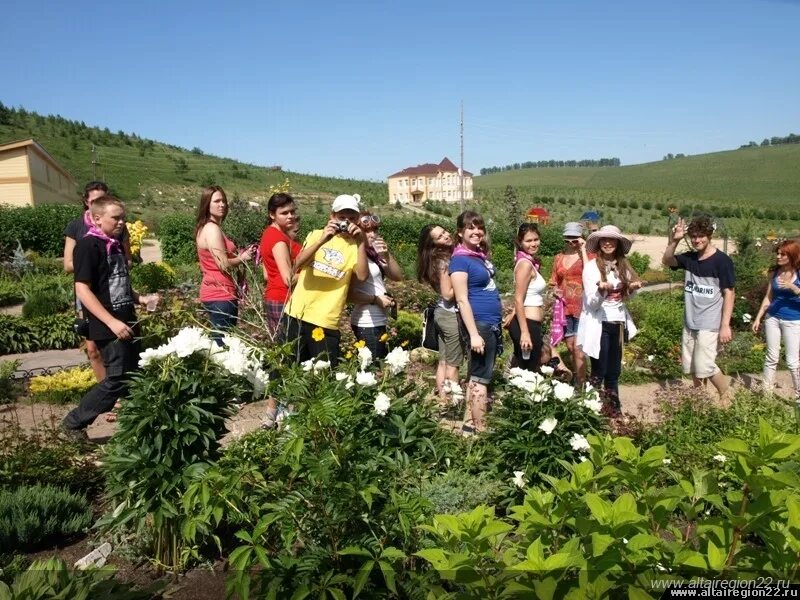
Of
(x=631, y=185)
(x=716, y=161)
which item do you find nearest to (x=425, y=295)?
(x=631, y=185)

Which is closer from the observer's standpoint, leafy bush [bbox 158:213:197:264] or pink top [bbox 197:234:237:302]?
pink top [bbox 197:234:237:302]

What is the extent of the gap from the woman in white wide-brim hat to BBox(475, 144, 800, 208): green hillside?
56.2 m

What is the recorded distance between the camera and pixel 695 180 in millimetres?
77375

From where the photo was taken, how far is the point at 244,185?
6009cm

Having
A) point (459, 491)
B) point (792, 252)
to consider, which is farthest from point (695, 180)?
point (459, 491)

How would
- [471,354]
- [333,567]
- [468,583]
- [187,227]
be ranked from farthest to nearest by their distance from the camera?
[187,227]
[471,354]
[333,567]
[468,583]

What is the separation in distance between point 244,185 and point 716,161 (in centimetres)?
6910

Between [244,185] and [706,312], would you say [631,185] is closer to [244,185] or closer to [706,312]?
[244,185]

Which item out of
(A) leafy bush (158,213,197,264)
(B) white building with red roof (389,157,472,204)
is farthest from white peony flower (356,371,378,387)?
(B) white building with red roof (389,157,472,204)

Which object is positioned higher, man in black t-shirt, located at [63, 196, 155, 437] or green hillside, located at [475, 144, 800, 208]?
green hillside, located at [475, 144, 800, 208]

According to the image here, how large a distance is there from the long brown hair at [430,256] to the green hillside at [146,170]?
37526 millimetres

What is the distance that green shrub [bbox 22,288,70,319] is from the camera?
898 cm

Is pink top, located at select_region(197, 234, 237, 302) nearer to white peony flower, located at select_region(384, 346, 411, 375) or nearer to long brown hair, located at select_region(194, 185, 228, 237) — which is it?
long brown hair, located at select_region(194, 185, 228, 237)

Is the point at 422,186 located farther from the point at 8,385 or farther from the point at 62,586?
the point at 62,586
